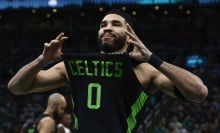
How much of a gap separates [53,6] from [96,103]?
20127 mm

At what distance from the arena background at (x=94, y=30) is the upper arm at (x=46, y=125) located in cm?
1178

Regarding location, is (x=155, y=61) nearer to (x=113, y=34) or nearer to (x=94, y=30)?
(x=113, y=34)

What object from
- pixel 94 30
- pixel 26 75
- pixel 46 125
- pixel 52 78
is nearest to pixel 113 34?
pixel 52 78

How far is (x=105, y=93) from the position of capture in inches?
142

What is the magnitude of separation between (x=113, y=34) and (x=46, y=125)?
3713 mm

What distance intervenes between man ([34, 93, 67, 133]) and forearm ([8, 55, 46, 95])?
3.64 meters

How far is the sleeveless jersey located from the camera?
3.58m

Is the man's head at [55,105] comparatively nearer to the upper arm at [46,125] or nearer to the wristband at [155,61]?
the upper arm at [46,125]

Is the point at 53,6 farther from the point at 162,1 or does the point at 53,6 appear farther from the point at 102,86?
the point at 102,86

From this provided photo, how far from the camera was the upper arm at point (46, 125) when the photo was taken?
7.23 meters

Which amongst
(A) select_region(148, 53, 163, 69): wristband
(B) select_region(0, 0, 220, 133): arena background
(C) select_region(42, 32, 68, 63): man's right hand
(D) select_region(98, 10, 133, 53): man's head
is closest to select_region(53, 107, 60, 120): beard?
(D) select_region(98, 10, 133, 53): man's head

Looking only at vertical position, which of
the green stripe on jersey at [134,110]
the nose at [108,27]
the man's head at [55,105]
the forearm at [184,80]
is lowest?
the man's head at [55,105]

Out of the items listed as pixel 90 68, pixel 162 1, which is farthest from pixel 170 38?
pixel 90 68

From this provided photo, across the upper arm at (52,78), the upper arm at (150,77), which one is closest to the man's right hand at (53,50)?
the upper arm at (52,78)
